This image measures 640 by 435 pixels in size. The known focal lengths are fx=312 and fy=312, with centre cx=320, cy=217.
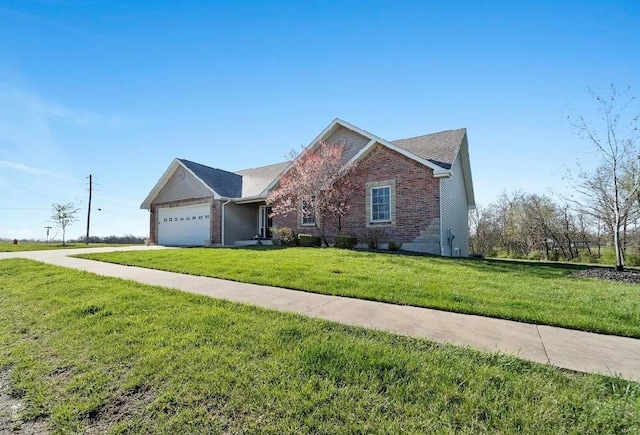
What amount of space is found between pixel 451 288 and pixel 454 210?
1049cm

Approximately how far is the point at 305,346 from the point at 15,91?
15143 millimetres

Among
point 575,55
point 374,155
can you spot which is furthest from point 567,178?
point 374,155

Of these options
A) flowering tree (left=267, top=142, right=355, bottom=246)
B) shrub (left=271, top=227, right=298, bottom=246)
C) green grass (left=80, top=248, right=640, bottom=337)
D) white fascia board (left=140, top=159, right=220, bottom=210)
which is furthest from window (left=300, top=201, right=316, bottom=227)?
white fascia board (left=140, top=159, right=220, bottom=210)

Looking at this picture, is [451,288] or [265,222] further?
[265,222]

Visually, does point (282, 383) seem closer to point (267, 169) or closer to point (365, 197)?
point (365, 197)

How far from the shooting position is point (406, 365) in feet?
9.16

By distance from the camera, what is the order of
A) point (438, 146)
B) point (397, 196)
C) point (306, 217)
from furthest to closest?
point (306, 217), point (438, 146), point (397, 196)

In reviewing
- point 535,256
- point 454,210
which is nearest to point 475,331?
point 454,210

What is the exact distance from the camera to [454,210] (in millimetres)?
15258

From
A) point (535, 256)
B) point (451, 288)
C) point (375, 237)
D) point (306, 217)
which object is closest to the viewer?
point (451, 288)

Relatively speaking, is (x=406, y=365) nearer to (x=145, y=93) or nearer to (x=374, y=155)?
(x=374, y=155)

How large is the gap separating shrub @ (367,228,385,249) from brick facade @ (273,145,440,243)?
5.4 inches

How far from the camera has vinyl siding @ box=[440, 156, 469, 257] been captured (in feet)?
43.4

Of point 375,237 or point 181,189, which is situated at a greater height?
point 181,189
